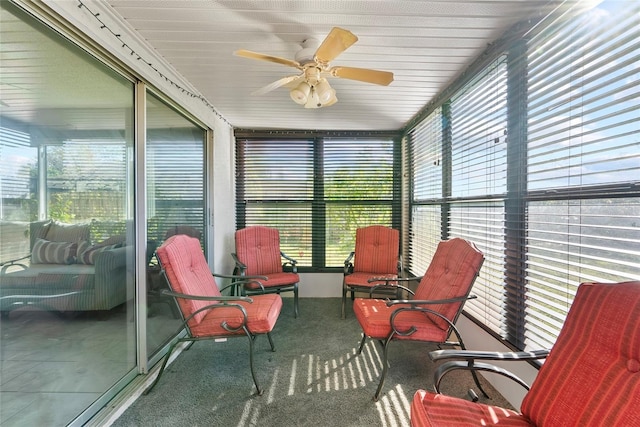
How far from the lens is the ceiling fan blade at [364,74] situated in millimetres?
1818

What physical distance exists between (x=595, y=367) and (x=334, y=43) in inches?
75.3

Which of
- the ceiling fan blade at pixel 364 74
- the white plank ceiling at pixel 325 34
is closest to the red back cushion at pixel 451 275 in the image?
the ceiling fan blade at pixel 364 74

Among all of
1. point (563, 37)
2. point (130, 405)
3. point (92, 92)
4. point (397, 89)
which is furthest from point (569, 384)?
point (92, 92)

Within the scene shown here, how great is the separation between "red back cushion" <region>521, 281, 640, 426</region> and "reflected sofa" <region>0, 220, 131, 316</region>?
2.30m

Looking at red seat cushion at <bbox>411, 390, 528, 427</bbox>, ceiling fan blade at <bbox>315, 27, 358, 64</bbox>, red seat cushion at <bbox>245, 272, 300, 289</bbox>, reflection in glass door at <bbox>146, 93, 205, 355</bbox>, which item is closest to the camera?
red seat cushion at <bbox>411, 390, 528, 427</bbox>

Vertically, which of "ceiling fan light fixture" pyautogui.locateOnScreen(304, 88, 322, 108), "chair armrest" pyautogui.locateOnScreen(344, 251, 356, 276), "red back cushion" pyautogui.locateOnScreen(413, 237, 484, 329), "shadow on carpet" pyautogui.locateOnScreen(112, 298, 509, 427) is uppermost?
"ceiling fan light fixture" pyautogui.locateOnScreen(304, 88, 322, 108)

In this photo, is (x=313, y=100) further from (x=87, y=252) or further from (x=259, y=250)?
(x=259, y=250)

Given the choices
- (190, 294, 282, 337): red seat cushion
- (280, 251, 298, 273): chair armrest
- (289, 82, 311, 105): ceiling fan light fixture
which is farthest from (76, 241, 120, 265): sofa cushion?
(280, 251, 298, 273): chair armrest

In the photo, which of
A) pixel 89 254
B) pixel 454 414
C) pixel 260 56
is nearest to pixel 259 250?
pixel 89 254

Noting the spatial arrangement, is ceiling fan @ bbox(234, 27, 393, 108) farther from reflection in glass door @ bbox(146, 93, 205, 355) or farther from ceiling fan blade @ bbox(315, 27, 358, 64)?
reflection in glass door @ bbox(146, 93, 205, 355)

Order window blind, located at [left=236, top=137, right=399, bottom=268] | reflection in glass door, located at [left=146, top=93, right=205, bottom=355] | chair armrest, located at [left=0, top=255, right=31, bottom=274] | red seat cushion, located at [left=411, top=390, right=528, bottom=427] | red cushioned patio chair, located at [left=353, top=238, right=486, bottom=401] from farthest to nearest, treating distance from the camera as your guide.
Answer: window blind, located at [left=236, top=137, right=399, bottom=268], reflection in glass door, located at [left=146, top=93, right=205, bottom=355], red cushioned patio chair, located at [left=353, top=238, right=486, bottom=401], chair armrest, located at [left=0, top=255, right=31, bottom=274], red seat cushion, located at [left=411, top=390, right=528, bottom=427]

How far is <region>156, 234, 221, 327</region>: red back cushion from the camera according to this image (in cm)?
187

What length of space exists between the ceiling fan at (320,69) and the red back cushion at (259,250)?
1.91m

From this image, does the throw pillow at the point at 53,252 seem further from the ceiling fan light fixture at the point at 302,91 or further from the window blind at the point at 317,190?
the window blind at the point at 317,190
